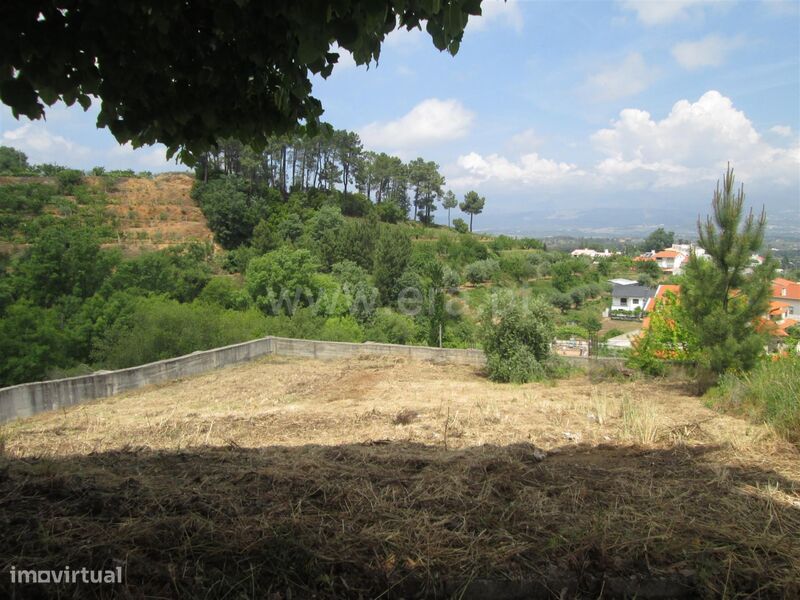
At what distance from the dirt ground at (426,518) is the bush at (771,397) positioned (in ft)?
0.70

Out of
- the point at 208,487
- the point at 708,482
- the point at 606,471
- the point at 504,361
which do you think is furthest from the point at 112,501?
the point at 504,361

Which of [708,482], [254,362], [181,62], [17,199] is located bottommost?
[254,362]

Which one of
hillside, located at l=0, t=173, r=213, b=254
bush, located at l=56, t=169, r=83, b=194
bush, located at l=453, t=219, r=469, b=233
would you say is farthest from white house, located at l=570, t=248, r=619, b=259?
bush, located at l=56, t=169, r=83, b=194

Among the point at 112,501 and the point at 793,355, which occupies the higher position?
the point at 112,501

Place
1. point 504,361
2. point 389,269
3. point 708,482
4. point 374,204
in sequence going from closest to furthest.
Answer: point 708,482
point 504,361
point 389,269
point 374,204

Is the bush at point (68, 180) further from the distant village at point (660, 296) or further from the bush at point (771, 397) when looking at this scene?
the bush at point (771, 397)

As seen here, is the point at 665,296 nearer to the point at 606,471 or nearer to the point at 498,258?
the point at 606,471

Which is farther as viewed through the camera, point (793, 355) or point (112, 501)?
point (793, 355)

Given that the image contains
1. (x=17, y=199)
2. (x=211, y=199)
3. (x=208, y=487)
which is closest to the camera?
(x=208, y=487)

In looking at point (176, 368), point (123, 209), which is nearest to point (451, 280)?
point (176, 368)

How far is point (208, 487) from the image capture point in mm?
2801

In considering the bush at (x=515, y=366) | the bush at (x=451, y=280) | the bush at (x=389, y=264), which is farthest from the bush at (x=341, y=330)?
the bush at (x=451, y=280)

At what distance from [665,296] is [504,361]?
504 cm

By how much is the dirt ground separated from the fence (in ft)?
19.0
